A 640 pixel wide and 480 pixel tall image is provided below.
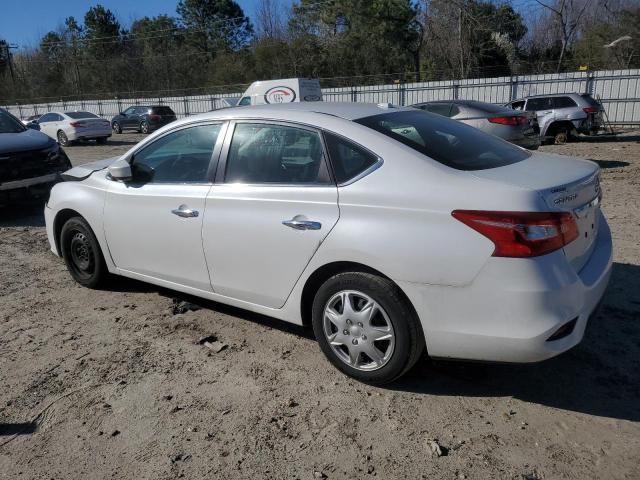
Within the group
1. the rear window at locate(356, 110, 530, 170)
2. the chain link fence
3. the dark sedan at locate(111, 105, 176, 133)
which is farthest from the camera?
the dark sedan at locate(111, 105, 176, 133)

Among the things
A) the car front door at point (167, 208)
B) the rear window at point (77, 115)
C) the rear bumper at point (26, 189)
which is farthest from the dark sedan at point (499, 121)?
the rear window at point (77, 115)

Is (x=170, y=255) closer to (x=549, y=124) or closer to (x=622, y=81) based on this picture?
(x=549, y=124)

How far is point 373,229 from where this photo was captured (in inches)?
116

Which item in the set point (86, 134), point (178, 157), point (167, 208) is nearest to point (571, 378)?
point (167, 208)

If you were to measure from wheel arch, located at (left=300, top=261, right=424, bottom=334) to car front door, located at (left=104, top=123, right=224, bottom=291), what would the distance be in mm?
818

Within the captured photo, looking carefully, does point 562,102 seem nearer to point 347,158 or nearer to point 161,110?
point 347,158

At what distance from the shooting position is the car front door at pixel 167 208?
3.85m

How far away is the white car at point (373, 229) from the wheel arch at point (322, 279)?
11 mm

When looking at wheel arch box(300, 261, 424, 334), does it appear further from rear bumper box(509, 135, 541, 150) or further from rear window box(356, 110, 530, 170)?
rear bumper box(509, 135, 541, 150)

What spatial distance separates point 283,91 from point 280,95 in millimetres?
148

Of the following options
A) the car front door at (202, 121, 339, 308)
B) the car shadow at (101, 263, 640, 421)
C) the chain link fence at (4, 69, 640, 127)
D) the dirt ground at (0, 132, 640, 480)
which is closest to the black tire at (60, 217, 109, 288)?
the dirt ground at (0, 132, 640, 480)

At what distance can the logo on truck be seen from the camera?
16.2 meters

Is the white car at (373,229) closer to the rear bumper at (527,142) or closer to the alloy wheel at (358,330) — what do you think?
the alloy wheel at (358,330)

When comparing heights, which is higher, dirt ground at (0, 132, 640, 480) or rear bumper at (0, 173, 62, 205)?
rear bumper at (0, 173, 62, 205)
